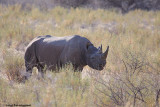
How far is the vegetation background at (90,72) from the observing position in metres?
4.37

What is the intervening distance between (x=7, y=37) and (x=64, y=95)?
23.2ft

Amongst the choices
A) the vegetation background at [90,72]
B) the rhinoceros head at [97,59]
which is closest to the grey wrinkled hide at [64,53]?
the rhinoceros head at [97,59]

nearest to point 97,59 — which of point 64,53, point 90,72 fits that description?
point 64,53

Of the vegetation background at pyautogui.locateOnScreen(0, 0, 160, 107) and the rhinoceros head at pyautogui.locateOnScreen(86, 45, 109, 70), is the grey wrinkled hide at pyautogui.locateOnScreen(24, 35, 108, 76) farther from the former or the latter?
the vegetation background at pyautogui.locateOnScreen(0, 0, 160, 107)

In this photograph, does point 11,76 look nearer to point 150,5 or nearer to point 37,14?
point 37,14

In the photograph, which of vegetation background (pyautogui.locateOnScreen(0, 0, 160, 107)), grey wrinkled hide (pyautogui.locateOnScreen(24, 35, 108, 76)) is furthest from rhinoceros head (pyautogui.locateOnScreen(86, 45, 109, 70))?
vegetation background (pyautogui.locateOnScreen(0, 0, 160, 107))

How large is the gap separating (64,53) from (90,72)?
1360mm

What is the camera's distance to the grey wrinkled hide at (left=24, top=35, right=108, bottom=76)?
5.78 meters

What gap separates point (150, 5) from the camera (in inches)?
753

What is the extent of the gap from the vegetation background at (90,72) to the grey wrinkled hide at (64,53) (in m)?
0.27

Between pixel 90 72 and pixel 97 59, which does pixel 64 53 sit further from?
pixel 90 72

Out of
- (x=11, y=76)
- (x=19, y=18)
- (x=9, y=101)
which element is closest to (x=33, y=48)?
(x=11, y=76)

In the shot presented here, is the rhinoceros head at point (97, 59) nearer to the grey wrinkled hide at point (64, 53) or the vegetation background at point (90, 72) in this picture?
the grey wrinkled hide at point (64, 53)

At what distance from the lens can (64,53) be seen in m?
5.91
